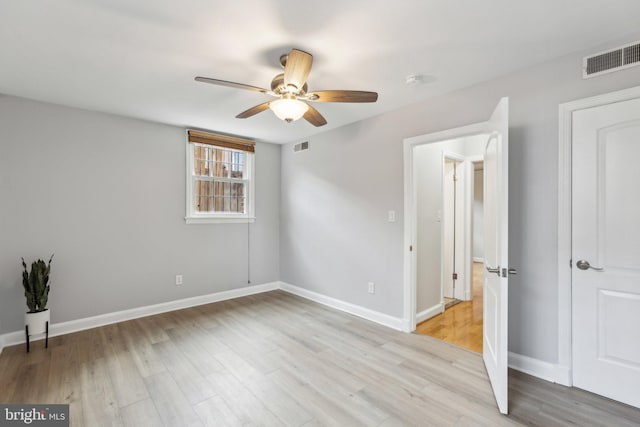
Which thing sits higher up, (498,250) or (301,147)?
(301,147)

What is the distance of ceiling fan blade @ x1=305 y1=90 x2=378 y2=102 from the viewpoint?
2.10 metres

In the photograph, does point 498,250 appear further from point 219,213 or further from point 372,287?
point 219,213

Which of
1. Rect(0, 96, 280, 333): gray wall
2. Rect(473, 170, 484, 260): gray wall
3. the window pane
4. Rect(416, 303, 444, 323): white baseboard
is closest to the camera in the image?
Rect(0, 96, 280, 333): gray wall

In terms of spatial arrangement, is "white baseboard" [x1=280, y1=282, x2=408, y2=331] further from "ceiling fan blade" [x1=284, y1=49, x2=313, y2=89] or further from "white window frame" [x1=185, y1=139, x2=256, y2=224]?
"ceiling fan blade" [x1=284, y1=49, x2=313, y2=89]

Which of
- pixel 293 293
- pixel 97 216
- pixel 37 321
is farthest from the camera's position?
pixel 293 293

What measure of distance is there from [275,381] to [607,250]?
259cm

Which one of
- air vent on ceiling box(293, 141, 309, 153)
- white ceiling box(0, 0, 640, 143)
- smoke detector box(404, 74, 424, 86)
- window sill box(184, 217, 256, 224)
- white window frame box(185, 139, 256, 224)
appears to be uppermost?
white ceiling box(0, 0, 640, 143)

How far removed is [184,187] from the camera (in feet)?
13.0

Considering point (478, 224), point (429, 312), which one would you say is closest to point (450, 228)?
point (429, 312)

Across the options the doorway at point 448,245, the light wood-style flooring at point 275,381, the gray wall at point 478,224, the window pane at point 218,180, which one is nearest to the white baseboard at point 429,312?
the doorway at point 448,245

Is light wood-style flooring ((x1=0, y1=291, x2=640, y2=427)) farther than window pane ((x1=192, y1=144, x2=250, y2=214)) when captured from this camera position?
No

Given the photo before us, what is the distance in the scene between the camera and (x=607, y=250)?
2006 mm

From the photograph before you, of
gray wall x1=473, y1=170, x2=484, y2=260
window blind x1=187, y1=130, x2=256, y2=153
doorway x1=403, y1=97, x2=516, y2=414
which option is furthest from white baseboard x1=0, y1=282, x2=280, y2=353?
gray wall x1=473, y1=170, x2=484, y2=260

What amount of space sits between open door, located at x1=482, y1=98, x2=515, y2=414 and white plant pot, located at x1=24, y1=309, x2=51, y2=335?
3.98m
